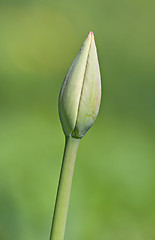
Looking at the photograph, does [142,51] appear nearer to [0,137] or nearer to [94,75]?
[0,137]

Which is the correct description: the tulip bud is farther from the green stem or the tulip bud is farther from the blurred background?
the blurred background

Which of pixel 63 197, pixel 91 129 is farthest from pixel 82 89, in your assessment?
pixel 91 129

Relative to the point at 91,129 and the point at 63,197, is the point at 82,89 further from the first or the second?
the point at 91,129

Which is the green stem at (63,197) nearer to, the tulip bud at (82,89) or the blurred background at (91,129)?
the tulip bud at (82,89)

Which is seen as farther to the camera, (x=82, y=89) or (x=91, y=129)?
(x=91, y=129)

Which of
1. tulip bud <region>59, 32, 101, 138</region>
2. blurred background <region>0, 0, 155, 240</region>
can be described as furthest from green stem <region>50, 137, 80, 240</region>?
blurred background <region>0, 0, 155, 240</region>

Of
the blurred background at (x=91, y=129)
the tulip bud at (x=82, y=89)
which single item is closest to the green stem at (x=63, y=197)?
the tulip bud at (x=82, y=89)
